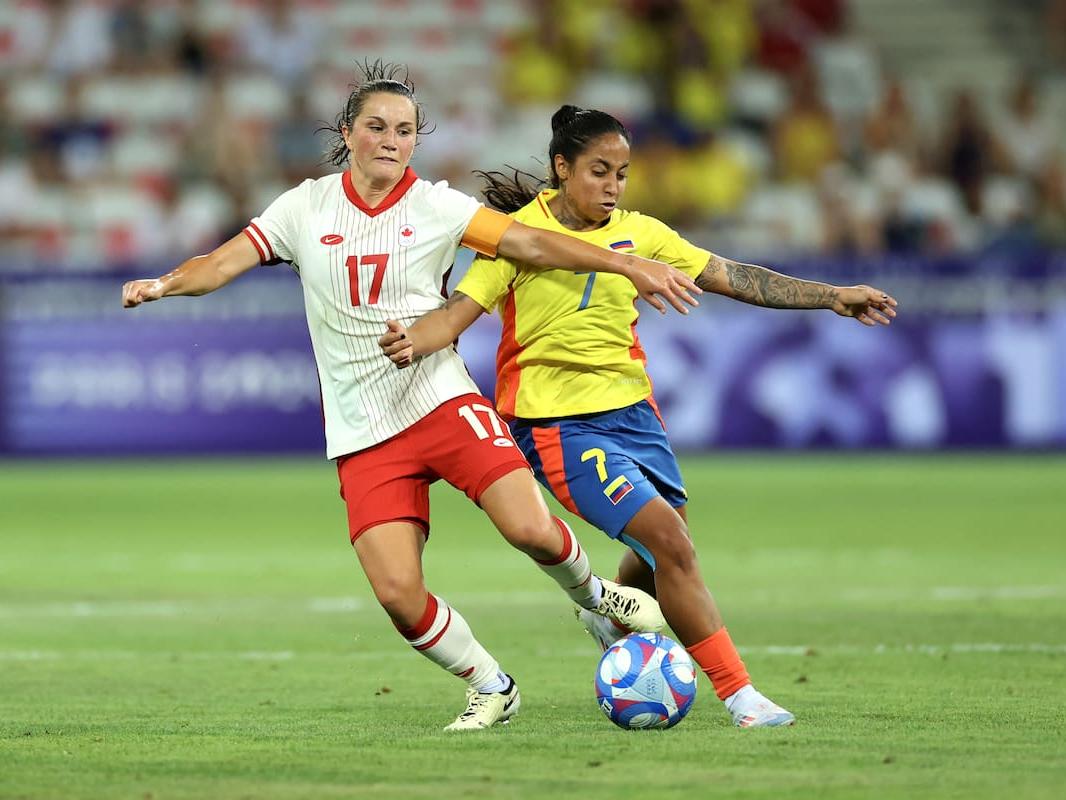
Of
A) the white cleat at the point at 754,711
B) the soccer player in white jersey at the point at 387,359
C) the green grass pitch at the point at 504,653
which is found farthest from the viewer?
the soccer player in white jersey at the point at 387,359

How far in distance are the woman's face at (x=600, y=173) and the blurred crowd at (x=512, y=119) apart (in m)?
12.5

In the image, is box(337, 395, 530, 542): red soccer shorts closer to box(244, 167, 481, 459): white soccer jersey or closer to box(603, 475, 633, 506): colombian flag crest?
box(244, 167, 481, 459): white soccer jersey

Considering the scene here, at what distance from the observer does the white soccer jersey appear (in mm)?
6992

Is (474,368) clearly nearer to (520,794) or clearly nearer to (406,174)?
(406,174)

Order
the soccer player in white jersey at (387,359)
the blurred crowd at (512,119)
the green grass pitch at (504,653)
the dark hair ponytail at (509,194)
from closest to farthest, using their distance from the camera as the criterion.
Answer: the green grass pitch at (504,653) → the soccer player in white jersey at (387,359) → the dark hair ponytail at (509,194) → the blurred crowd at (512,119)

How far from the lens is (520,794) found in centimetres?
549

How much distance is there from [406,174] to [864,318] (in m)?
1.75

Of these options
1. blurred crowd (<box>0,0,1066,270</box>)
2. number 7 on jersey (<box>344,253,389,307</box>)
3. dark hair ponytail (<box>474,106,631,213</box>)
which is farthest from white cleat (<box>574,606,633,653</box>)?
blurred crowd (<box>0,0,1066,270</box>)

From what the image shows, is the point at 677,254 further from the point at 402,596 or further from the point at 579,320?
the point at 402,596

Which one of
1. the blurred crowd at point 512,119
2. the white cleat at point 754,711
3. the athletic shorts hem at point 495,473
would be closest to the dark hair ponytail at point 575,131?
the athletic shorts hem at point 495,473

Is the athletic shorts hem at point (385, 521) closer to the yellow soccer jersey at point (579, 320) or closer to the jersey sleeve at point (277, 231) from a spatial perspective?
the yellow soccer jersey at point (579, 320)

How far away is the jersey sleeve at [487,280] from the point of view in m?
7.07

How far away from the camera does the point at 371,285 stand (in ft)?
22.9

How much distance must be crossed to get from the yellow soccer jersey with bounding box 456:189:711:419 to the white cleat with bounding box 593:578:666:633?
70 centimetres
